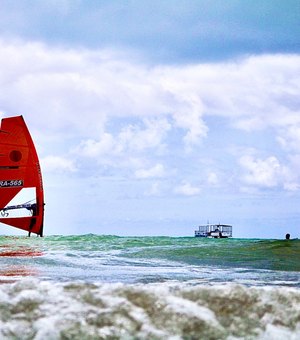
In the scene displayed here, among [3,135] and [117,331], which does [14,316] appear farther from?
[3,135]

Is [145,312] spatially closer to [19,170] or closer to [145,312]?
[145,312]

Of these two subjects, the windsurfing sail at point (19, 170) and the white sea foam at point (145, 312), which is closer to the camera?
the white sea foam at point (145, 312)

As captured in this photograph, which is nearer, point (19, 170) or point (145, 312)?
point (145, 312)

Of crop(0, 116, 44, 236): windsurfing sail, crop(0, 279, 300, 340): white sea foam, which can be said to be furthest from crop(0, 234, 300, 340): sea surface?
crop(0, 116, 44, 236): windsurfing sail

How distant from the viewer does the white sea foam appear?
14.3 feet

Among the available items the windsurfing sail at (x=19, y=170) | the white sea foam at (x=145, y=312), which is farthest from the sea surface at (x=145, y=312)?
the windsurfing sail at (x=19, y=170)

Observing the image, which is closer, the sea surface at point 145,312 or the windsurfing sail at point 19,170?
the sea surface at point 145,312

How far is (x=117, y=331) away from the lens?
14.2ft

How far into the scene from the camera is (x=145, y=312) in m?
4.56

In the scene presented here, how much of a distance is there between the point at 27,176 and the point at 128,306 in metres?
38.4

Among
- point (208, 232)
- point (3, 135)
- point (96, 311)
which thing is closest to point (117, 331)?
point (96, 311)

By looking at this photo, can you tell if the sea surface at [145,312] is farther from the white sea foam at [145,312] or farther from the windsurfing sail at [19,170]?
the windsurfing sail at [19,170]

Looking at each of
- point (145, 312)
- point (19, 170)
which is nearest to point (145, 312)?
point (145, 312)

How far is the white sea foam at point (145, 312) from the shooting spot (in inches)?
171
